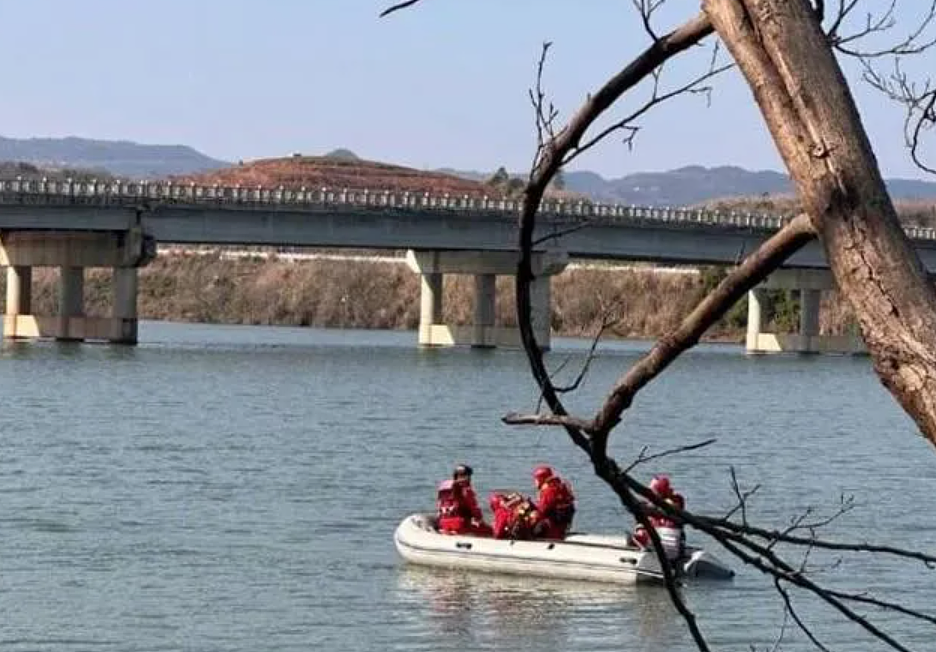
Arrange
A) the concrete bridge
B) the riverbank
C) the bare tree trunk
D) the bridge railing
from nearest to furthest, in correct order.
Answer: the bare tree trunk → the bridge railing → the concrete bridge → the riverbank

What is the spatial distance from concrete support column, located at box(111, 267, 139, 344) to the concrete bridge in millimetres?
75

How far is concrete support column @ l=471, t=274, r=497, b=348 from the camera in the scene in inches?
5094

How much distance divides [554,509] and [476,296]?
96.3 metres

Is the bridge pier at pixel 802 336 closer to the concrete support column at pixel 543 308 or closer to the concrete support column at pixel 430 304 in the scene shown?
the concrete support column at pixel 543 308

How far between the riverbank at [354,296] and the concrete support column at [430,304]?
26.1 metres

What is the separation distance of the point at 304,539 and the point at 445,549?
5.45 m

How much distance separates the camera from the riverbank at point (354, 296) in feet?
541

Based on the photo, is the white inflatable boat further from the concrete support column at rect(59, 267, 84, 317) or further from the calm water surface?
the concrete support column at rect(59, 267, 84, 317)

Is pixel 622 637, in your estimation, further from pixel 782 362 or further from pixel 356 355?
pixel 782 362

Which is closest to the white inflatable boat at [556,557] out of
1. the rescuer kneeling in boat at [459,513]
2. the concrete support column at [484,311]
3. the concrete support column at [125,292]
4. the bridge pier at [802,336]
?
the rescuer kneeling in boat at [459,513]

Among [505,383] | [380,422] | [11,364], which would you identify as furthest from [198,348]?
[380,422]

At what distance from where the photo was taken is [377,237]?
382 ft

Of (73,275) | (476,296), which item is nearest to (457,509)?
(73,275)

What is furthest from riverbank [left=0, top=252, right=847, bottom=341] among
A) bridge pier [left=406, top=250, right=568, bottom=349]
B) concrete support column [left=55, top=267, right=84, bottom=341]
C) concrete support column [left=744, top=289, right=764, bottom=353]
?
concrete support column [left=55, top=267, right=84, bottom=341]
